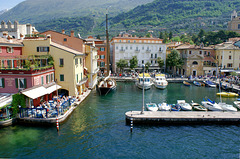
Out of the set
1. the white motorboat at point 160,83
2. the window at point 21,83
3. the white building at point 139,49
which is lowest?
the white motorboat at point 160,83

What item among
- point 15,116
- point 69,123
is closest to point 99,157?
point 69,123

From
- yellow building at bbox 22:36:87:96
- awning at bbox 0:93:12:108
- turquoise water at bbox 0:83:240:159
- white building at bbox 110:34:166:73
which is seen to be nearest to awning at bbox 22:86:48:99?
awning at bbox 0:93:12:108

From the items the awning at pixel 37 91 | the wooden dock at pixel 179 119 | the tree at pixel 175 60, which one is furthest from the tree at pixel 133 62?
the wooden dock at pixel 179 119

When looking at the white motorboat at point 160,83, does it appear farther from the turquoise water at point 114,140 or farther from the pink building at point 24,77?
the pink building at point 24,77

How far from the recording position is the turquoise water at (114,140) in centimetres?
1970

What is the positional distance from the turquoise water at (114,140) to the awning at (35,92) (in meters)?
4.02

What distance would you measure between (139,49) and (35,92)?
54800mm

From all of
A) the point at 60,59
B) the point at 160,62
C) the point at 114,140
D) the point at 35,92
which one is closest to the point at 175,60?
the point at 160,62

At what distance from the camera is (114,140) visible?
2231 centimetres

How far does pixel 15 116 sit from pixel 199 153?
21786mm

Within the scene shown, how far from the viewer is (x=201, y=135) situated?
78.8 feet

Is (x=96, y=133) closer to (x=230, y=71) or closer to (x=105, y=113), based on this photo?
(x=105, y=113)

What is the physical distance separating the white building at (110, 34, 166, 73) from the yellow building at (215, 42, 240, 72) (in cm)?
2007

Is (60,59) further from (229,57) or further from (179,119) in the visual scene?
(229,57)
